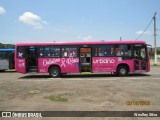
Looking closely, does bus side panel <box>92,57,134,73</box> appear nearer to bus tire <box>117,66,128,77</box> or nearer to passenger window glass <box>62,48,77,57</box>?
bus tire <box>117,66,128,77</box>

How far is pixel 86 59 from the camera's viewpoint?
20906 millimetres

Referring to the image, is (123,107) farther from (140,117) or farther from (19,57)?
(19,57)

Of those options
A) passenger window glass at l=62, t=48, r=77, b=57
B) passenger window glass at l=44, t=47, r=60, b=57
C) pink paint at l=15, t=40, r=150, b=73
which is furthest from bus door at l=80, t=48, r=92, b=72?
passenger window glass at l=44, t=47, r=60, b=57

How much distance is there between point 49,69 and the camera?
834 inches

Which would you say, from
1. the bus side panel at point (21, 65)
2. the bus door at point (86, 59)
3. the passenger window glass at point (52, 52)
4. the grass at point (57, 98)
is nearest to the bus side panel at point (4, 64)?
the bus side panel at point (21, 65)

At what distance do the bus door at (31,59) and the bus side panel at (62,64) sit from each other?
0.42m

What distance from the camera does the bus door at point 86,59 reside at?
20852 millimetres

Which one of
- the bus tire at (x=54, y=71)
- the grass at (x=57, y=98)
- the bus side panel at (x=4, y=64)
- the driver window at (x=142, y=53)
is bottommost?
the grass at (x=57, y=98)

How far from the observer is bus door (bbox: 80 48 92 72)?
68.4 feet

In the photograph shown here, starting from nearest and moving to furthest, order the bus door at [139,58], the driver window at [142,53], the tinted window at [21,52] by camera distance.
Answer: the bus door at [139,58]
the driver window at [142,53]
the tinted window at [21,52]

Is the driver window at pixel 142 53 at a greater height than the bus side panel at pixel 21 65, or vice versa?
the driver window at pixel 142 53

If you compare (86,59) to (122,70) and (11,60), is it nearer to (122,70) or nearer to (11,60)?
(122,70)

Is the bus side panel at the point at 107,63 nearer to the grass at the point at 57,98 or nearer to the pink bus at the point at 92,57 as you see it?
the pink bus at the point at 92,57

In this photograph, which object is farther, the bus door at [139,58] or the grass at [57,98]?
the bus door at [139,58]
